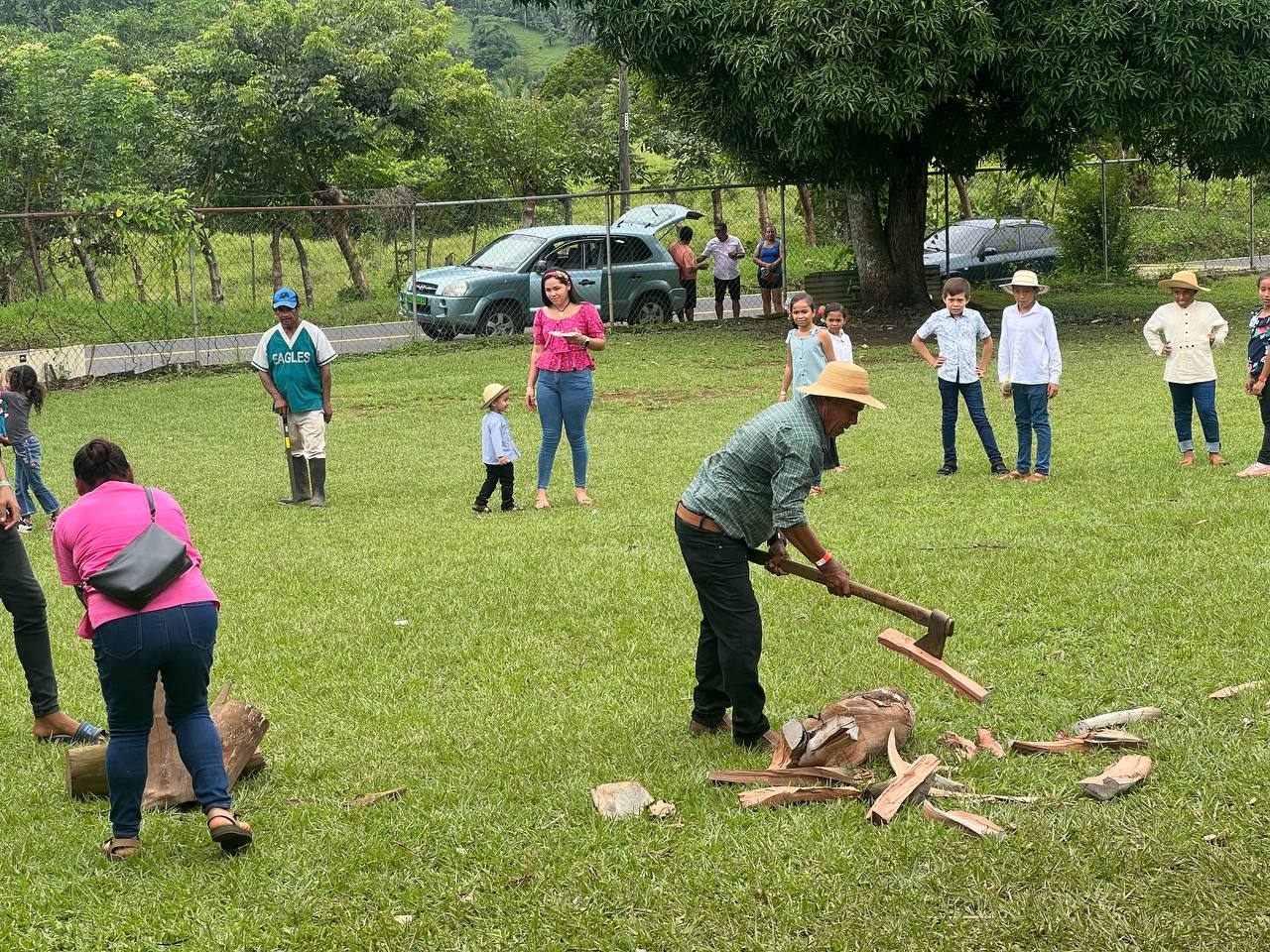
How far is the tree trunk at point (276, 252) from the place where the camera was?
78.5ft

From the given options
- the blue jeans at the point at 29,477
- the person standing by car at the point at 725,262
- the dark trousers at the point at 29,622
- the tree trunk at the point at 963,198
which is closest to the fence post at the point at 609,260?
the person standing by car at the point at 725,262

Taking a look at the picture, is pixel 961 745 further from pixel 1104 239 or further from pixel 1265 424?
pixel 1104 239

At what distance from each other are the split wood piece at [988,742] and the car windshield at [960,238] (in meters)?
23.3

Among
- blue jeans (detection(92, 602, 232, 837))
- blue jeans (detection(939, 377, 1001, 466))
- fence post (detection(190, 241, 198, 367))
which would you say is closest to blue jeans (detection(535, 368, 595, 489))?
blue jeans (detection(939, 377, 1001, 466))

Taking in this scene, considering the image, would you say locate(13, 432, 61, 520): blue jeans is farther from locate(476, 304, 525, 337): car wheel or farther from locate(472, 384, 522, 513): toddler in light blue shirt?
locate(476, 304, 525, 337): car wheel

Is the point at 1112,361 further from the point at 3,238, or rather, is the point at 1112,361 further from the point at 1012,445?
the point at 3,238

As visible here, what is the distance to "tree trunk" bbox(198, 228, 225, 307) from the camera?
21.8 metres

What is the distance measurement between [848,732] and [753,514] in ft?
3.11

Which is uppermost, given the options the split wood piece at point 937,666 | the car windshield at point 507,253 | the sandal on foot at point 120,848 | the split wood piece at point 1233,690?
the car windshield at point 507,253

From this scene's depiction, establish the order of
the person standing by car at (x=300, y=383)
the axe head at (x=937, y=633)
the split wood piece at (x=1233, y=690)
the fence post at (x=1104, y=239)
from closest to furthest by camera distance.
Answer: the axe head at (x=937, y=633) < the split wood piece at (x=1233, y=690) < the person standing by car at (x=300, y=383) < the fence post at (x=1104, y=239)

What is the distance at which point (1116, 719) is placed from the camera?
229 inches

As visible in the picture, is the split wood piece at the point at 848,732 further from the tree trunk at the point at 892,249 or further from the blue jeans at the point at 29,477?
the tree trunk at the point at 892,249

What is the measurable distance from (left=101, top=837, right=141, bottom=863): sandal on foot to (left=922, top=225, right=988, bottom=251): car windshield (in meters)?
24.9

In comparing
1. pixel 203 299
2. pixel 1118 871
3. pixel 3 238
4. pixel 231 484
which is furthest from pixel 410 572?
pixel 3 238
